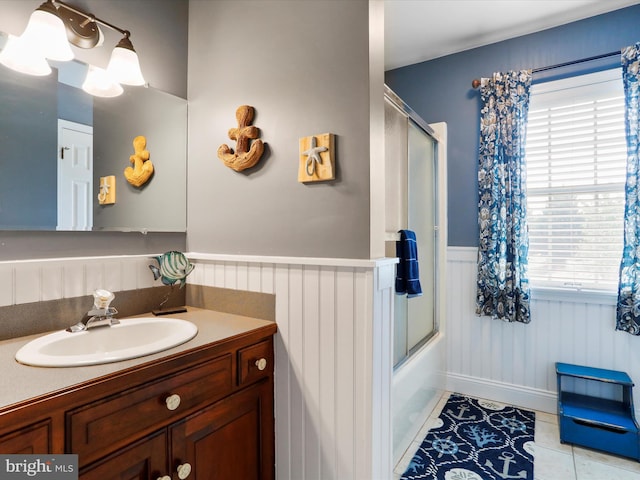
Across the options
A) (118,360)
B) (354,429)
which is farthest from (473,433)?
(118,360)

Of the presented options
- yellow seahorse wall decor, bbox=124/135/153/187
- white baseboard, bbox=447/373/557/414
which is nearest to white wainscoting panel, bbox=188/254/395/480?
yellow seahorse wall decor, bbox=124/135/153/187

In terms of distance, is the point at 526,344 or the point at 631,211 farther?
the point at 526,344

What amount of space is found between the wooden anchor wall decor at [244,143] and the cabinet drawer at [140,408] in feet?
2.58

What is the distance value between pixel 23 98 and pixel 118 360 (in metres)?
0.99

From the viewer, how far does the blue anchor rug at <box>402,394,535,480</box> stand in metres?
1.75

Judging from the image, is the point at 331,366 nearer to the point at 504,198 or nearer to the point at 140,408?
the point at 140,408

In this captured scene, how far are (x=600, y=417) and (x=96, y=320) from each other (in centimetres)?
254

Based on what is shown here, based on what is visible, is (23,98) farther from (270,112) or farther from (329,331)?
(329,331)

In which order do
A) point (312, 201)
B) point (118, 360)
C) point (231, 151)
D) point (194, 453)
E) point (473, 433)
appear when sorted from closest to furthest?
point (118, 360), point (194, 453), point (312, 201), point (231, 151), point (473, 433)

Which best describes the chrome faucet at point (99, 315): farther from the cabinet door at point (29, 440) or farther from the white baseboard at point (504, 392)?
the white baseboard at point (504, 392)

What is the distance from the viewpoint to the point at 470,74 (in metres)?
2.61

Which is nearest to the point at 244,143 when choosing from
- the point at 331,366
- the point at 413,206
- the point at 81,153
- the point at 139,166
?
the point at 139,166

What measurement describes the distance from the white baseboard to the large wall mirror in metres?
2.22

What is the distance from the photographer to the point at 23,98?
125cm
